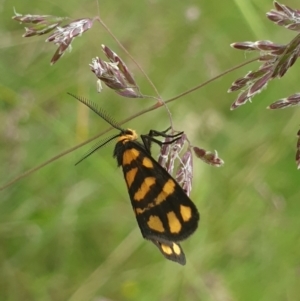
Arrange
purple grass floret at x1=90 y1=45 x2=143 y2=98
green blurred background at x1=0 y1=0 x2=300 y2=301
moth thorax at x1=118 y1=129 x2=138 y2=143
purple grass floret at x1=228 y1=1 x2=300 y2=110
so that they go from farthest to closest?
1. green blurred background at x1=0 y1=0 x2=300 y2=301
2. moth thorax at x1=118 y1=129 x2=138 y2=143
3. purple grass floret at x1=90 y1=45 x2=143 y2=98
4. purple grass floret at x1=228 y1=1 x2=300 y2=110

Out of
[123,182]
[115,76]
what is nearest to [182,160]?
[115,76]

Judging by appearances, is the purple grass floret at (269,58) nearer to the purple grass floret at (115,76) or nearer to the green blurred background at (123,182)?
the purple grass floret at (115,76)

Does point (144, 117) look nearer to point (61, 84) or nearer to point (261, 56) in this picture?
point (61, 84)

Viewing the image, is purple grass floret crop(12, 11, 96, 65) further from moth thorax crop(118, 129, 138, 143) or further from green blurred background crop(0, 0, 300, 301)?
green blurred background crop(0, 0, 300, 301)

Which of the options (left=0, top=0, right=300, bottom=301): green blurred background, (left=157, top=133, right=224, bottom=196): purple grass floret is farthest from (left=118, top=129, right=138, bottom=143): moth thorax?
(left=0, top=0, right=300, bottom=301): green blurred background

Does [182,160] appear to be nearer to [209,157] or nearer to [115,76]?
[209,157]

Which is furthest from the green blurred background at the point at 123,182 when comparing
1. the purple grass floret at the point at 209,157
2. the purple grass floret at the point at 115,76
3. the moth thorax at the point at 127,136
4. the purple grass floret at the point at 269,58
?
the purple grass floret at the point at 269,58
